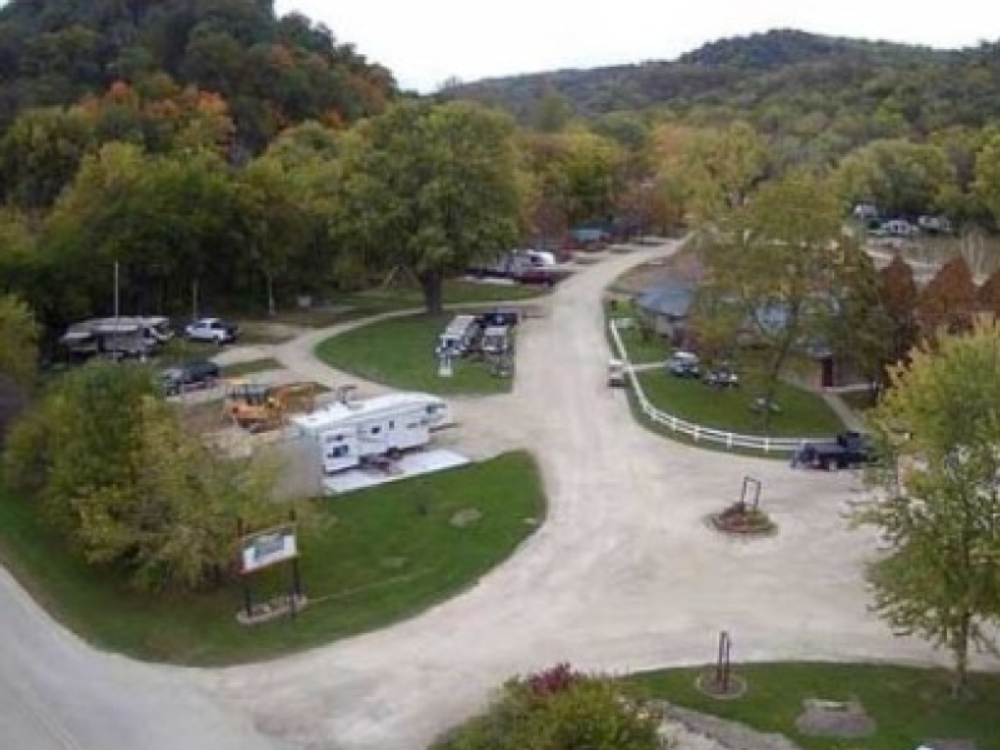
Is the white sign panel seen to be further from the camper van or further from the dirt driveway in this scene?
the camper van

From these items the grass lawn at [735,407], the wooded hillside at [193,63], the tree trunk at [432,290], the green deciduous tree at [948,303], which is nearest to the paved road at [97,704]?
the grass lawn at [735,407]

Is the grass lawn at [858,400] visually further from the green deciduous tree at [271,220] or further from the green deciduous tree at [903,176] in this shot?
the green deciduous tree at [903,176]

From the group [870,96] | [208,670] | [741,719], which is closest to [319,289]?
→ [208,670]

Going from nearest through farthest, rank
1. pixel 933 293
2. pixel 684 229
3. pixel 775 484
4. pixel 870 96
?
pixel 775 484
pixel 933 293
pixel 684 229
pixel 870 96

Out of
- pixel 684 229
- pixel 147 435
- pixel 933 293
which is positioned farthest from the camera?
pixel 684 229

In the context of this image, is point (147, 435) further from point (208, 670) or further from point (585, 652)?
point (585, 652)

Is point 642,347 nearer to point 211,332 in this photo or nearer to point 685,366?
point 685,366
